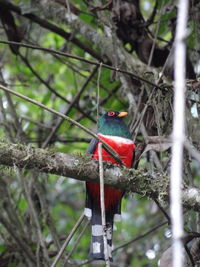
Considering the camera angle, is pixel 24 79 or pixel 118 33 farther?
pixel 24 79

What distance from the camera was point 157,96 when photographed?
11.4ft

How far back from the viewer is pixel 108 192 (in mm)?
3855

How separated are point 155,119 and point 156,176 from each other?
852 mm

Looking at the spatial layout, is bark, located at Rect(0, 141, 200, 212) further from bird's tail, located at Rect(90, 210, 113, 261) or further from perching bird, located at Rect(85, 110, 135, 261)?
bird's tail, located at Rect(90, 210, 113, 261)

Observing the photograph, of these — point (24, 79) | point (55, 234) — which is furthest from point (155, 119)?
point (24, 79)

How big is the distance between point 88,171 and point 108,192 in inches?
50.8

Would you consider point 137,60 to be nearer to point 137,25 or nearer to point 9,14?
point 137,25

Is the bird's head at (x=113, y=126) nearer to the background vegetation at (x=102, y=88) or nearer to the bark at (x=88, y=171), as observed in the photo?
the background vegetation at (x=102, y=88)

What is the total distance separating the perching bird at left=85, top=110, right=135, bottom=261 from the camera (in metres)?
3.66

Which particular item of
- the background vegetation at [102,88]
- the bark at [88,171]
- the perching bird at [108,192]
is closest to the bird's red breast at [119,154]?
the perching bird at [108,192]

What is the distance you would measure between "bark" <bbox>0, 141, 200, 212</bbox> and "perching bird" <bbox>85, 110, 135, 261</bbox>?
2.72 ft

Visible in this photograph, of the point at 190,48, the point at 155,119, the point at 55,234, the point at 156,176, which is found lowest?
the point at 55,234

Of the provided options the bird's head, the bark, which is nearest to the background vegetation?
the bird's head

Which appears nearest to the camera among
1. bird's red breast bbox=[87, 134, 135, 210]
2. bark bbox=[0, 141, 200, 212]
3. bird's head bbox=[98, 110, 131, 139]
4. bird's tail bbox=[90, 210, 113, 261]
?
bark bbox=[0, 141, 200, 212]
